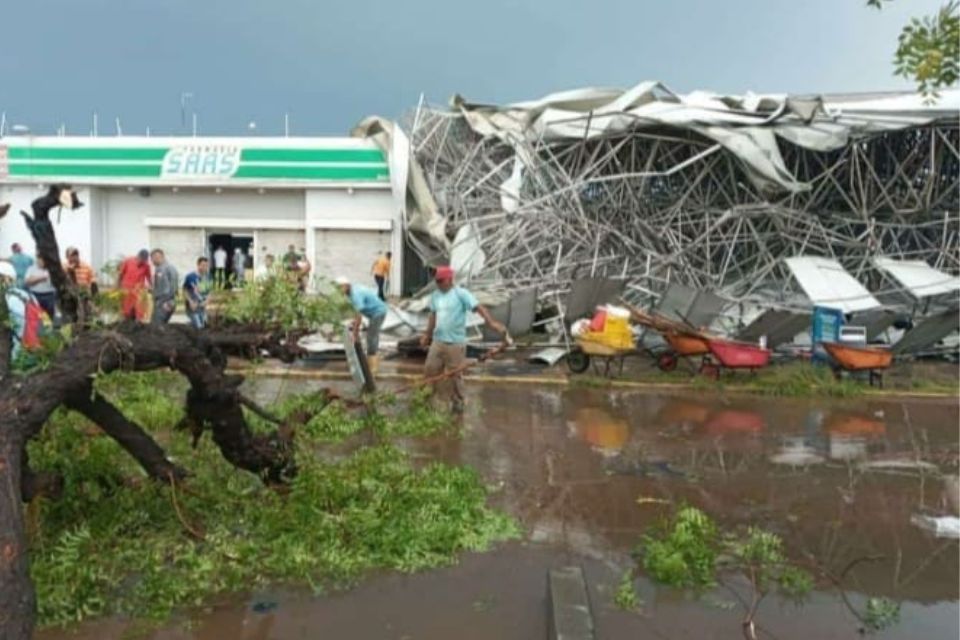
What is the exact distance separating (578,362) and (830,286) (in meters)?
4.58

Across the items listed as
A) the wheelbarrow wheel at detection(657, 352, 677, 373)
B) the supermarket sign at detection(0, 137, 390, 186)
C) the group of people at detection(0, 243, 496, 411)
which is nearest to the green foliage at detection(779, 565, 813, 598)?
the group of people at detection(0, 243, 496, 411)

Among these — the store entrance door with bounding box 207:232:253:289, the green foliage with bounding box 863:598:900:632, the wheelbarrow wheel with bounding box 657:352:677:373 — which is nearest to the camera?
the green foliage with bounding box 863:598:900:632

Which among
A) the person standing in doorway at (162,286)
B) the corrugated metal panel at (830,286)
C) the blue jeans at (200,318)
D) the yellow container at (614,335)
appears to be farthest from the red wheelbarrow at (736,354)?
the person standing in doorway at (162,286)

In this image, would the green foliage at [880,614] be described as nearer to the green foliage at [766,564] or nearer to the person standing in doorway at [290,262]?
the green foliage at [766,564]

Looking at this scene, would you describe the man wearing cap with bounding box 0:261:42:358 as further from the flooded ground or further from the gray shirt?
the gray shirt

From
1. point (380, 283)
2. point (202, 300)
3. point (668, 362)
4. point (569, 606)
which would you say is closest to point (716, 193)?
point (668, 362)

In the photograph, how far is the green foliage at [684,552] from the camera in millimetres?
5191

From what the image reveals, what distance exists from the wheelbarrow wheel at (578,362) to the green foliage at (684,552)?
6.95 m

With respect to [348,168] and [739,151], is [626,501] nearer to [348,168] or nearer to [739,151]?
[739,151]

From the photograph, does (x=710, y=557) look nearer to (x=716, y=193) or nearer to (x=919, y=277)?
(x=919, y=277)

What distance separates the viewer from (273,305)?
532cm

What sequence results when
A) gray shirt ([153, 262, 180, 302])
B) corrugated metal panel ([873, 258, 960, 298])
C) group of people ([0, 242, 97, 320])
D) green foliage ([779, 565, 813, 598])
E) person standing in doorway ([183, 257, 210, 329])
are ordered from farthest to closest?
corrugated metal panel ([873, 258, 960, 298]) → gray shirt ([153, 262, 180, 302]) → group of people ([0, 242, 97, 320]) → person standing in doorway ([183, 257, 210, 329]) → green foliage ([779, 565, 813, 598])

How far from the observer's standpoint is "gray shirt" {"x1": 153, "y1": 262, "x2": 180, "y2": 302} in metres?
13.4

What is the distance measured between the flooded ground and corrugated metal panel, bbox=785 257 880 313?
7.78 ft
